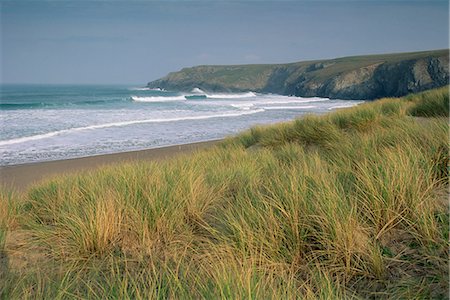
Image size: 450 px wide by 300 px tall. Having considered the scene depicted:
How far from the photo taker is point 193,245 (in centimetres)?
287

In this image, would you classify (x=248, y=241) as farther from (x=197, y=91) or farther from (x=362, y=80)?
(x=197, y=91)

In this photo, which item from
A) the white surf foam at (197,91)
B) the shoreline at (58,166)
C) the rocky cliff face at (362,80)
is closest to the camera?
the shoreline at (58,166)

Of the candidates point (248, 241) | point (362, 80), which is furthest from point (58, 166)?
point (362, 80)

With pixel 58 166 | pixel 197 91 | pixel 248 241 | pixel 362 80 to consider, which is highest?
pixel 197 91

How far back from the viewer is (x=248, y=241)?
8.85 ft

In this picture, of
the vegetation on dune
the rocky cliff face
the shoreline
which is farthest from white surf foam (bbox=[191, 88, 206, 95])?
the vegetation on dune

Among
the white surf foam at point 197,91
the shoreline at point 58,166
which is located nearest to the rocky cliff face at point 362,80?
the white surf foam at point 197,91

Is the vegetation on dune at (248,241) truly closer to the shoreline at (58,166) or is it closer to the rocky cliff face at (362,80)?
the shoreline at (58,166)

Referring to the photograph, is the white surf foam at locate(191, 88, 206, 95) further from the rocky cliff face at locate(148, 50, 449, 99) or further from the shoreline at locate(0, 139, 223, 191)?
the shoreline at locate(0, 139, 223, 191)

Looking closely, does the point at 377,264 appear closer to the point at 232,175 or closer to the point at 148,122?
the point at 232,175

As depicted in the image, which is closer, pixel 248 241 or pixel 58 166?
pixel 248 241

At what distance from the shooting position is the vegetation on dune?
2273 mm

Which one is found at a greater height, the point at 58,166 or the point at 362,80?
the point at 362,80

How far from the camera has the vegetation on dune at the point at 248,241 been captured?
227 centimetres
